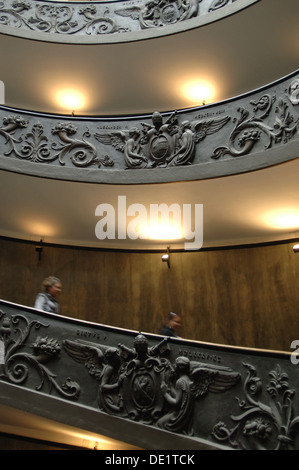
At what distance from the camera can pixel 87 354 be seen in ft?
18.8

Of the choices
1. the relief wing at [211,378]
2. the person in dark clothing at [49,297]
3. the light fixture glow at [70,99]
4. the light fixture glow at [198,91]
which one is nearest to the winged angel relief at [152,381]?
the relief wing at [211,378]

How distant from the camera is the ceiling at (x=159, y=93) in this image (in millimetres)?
8305

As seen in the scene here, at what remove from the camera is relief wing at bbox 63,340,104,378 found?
18.5 ft

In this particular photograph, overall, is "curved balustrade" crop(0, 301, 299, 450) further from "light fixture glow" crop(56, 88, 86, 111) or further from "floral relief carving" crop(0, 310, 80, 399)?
"light fixture glow" crop(56, 88, 86, 111)

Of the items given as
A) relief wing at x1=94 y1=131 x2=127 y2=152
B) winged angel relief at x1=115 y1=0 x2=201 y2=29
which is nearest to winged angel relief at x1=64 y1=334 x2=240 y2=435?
relief wing at x1=94 y1=131 x2=127 y2=152

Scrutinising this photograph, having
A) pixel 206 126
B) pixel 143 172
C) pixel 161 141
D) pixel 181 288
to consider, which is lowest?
pixel 181 288

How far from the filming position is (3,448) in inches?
301

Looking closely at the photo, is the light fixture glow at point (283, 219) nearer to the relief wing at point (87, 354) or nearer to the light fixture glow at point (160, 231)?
the light fixture glow at point (160, 231)

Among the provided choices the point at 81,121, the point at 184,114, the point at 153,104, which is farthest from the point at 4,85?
the point at 184,114

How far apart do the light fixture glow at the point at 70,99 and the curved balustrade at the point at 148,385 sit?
22.0ft

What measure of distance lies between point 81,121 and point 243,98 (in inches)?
126

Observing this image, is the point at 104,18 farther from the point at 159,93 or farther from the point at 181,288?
the point at 181,288

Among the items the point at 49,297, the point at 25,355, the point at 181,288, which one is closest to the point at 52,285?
the point at 49,297

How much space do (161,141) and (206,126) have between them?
88cm
